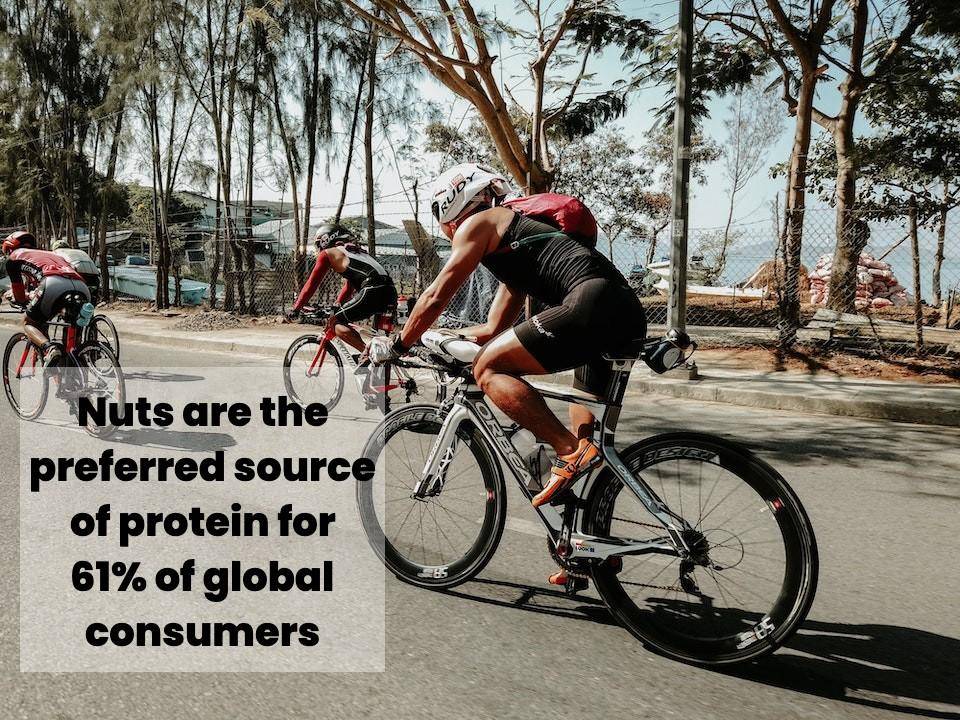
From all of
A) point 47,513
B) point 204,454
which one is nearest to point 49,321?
point 204,454

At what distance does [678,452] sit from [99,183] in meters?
27.9

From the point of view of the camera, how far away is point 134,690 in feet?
9.02

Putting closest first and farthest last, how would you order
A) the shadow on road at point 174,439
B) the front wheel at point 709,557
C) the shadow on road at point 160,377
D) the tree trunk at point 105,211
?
the front wheel at point 709,557, the shadow on road at point 174,439, the shadow on road at point 160,377, the tree trunk at point 105,211

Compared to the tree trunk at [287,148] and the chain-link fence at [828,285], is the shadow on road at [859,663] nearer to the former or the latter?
the chain-link fence at [828,285]

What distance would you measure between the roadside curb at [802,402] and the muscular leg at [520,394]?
6.20 metres

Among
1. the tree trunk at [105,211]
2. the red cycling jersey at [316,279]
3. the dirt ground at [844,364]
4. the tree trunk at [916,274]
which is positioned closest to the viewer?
the red cycling jersey at [316,279]

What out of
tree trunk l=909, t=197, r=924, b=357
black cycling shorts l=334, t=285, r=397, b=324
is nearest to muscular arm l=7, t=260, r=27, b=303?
black cycling shorts l=334, t=285, r=397, b=324

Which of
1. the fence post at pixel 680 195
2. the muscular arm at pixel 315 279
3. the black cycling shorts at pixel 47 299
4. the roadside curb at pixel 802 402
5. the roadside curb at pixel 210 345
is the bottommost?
the roadside curb at pixel 802 402

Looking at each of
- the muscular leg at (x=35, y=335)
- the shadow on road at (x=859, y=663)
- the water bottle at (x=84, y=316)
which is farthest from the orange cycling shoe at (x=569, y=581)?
the muscular leg at (x=35, y=335)

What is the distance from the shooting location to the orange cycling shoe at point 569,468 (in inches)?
121

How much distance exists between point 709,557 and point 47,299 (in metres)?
6.23

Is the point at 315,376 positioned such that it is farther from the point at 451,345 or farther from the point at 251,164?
the point at 251,164

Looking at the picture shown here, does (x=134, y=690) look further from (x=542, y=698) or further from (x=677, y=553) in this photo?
(x=677, y=553)

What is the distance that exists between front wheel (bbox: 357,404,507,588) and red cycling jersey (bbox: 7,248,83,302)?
485cm
